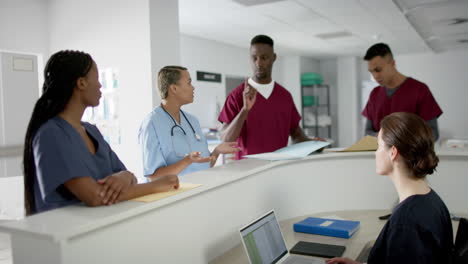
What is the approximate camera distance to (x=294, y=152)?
6.50 ft

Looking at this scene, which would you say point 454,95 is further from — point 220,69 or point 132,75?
point 132,75

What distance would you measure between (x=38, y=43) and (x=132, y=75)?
1.25 m

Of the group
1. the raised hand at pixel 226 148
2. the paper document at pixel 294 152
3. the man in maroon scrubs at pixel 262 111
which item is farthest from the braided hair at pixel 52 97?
the man in maroon scrubs at pixel 262 111

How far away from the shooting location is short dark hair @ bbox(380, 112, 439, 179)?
1160 mm

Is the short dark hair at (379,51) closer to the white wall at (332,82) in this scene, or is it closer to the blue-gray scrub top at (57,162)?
the blue-gray scrub top at (57,162)

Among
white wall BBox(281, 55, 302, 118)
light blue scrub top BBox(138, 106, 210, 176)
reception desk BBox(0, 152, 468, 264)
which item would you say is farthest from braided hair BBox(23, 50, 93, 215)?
white wall BBox(281, 55, 302, 118)

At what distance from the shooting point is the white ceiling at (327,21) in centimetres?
425

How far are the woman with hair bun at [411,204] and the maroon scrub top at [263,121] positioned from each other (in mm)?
1111

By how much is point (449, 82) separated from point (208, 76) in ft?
17.6

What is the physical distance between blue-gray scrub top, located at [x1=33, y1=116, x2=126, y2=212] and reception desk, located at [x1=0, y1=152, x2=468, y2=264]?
0.12 m

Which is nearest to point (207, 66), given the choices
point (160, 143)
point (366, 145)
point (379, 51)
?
point (379, 51)

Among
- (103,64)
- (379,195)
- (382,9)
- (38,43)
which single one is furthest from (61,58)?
(382,9)

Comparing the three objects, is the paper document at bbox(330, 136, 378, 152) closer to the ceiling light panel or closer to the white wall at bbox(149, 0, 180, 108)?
the white wall at bbox(149, 0, 180, 108)

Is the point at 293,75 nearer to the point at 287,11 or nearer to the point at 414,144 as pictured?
the point at 287,11
